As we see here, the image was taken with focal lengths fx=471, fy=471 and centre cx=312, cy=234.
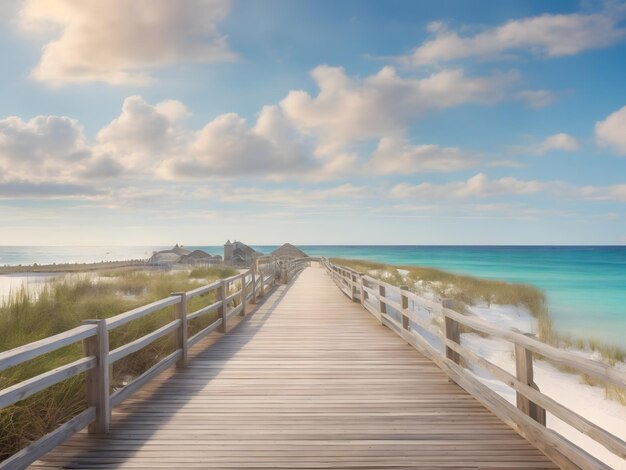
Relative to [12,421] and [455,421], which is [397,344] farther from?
[12,421]

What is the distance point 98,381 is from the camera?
13.6 feet

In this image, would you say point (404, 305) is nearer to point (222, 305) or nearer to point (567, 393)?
point (567, 393)

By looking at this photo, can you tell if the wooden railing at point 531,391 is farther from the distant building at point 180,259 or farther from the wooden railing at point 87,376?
the distant building at point 180,259

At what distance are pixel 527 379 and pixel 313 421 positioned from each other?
6.36ft

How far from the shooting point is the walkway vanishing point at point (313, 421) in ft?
11.8

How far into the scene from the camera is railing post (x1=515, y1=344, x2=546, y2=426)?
391cm

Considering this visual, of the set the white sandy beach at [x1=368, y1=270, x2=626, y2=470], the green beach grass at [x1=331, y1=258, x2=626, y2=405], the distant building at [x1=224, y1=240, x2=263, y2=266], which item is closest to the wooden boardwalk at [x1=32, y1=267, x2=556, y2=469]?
the white sandy beach at [x1=368, y1=270, x2=626, y2=470]

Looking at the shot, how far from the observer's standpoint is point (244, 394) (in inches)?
210

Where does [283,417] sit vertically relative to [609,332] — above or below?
above

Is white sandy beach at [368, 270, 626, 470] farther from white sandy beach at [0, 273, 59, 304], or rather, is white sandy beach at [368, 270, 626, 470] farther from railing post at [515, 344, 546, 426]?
white sandy beach at [0, 273, 59, 304]

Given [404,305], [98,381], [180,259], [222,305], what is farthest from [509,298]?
[180,259]

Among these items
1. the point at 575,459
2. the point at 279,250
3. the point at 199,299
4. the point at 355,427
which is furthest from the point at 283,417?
the point at 279,250

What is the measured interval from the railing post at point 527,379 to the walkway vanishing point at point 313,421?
0.07 ft

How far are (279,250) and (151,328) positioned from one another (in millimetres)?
53261
